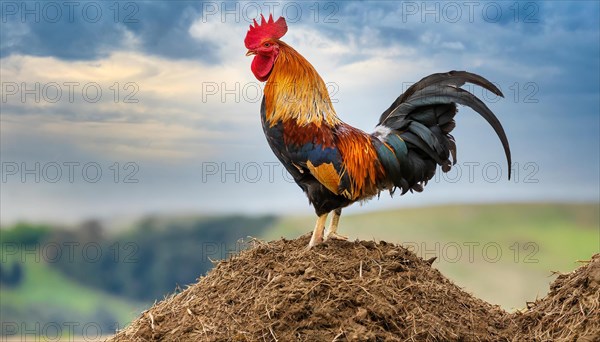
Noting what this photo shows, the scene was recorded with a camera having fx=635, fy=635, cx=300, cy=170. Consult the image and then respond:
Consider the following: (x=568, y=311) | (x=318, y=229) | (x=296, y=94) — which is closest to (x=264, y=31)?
(x=296, y=94)

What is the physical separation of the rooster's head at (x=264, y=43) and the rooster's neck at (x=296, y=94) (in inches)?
2.6

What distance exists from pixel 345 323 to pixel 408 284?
0.88 meters

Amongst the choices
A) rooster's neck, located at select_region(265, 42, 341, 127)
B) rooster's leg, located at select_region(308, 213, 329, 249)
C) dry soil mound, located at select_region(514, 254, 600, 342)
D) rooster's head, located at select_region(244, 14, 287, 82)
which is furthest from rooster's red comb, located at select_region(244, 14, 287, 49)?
dry soil mound, located at select_region(514, 254, 600, 342)

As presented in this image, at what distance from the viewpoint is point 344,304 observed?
188 inches

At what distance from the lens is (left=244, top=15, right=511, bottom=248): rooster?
5.48 metres

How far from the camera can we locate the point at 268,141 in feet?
18.6

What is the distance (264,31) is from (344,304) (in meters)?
2.62

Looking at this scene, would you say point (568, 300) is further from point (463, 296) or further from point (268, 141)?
point (268, 141)

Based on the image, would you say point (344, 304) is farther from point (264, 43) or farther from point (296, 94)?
point (264, 43)

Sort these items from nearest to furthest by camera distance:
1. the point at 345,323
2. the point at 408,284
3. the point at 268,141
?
the point at 345,323 < the point at 408,284 < the point at 268,141

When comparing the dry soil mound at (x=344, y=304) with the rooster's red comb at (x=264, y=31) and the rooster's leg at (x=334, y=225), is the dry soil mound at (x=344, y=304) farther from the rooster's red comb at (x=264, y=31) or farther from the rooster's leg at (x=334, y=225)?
the rooster's red comb at (x=264, y=31)

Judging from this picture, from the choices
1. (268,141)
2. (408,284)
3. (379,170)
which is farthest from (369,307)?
(268,141)

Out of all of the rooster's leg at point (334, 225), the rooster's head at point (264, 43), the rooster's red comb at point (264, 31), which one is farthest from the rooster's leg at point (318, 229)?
the rooster's red comb at point (264, 31)

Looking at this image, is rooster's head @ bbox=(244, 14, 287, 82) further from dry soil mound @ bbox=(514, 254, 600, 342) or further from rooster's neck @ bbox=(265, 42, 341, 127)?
dry soil mound @ bbox=(514, 254, 600, 342)
